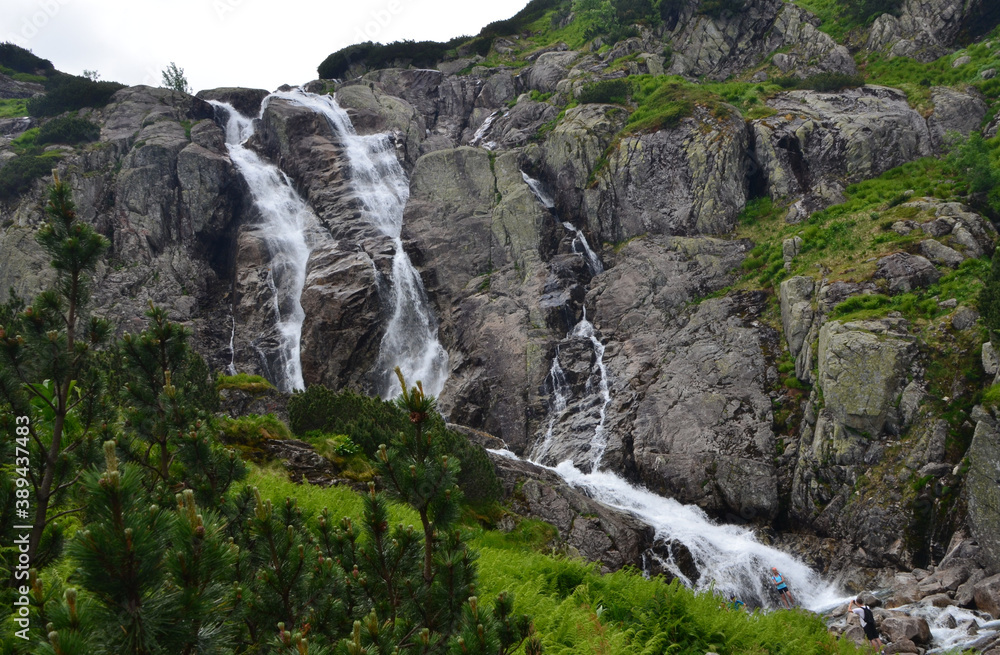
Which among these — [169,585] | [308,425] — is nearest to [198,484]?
[169,585]

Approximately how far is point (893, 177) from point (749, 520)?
2072 cm

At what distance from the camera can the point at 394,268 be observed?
3397 cm

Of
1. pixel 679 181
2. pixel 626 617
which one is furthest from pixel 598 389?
pixel 626 617

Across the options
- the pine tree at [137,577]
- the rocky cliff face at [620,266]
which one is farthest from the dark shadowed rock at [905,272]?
the pine tree at [137,577]

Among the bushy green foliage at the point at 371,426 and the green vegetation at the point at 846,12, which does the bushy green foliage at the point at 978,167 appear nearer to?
the green vegetation at the point at 846,12

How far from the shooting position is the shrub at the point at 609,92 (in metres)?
39.2

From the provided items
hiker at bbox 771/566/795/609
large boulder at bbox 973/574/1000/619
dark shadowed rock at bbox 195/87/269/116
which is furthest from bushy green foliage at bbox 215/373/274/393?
dark shadowed rock at bbox 195/87/269/116

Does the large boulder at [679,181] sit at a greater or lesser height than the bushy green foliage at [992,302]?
greater

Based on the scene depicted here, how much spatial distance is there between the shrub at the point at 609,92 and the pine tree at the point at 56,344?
3933 centimetres

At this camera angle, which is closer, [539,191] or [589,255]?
[589,255]

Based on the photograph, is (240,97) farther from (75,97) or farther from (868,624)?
(868,624)

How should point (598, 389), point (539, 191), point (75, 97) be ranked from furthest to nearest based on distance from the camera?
point (75, 97) → point (539, 191) → point (598, 389)

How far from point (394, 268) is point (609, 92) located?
68.7 ft

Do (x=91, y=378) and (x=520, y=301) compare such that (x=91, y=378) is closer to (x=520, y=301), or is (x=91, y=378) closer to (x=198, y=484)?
(x=198, y=484)
